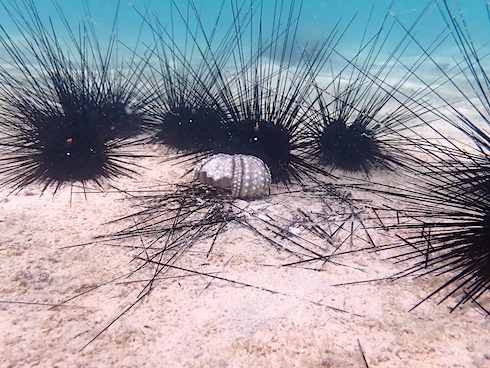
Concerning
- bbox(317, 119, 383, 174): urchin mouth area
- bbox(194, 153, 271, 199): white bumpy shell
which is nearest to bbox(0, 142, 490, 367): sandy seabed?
bbox(194, 153, 271, 199): white bumpy shell

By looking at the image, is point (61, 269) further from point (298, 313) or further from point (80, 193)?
point (298, 313)

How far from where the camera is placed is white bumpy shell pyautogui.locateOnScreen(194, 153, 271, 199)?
10.8 feet

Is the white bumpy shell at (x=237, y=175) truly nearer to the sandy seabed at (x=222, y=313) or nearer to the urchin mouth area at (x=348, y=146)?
the sandy seabed at (x=222, y=313)

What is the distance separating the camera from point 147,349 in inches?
70.7

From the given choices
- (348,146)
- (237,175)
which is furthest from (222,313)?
(348,146)

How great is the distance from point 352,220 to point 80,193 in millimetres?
2687

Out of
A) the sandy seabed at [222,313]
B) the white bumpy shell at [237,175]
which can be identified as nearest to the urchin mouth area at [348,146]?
the white bumpy shell at [237,175]

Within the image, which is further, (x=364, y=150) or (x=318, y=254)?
(x=364, y=150)

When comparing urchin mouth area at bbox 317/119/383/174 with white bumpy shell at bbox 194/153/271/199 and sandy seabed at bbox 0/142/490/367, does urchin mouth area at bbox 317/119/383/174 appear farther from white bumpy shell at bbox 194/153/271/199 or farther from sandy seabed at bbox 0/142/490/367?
sandy seabed at bbox 0/142/490/367

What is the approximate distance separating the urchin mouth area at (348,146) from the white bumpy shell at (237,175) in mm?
1349

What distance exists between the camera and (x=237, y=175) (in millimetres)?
3277

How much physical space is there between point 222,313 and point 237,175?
4.96 feet

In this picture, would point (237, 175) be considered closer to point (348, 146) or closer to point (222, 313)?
point (222, 313)

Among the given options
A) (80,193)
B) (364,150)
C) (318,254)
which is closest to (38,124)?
(80,193)
